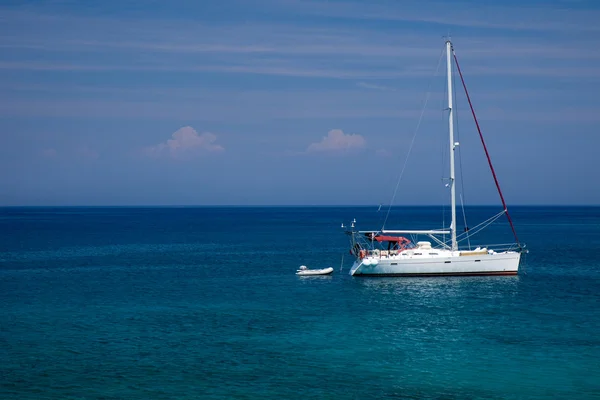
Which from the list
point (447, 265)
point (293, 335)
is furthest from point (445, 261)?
point (293, 335)

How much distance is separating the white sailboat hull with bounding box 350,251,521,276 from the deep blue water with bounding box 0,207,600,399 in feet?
3.78

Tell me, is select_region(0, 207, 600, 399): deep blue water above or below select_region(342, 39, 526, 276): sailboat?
below

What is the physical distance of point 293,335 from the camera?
43.8m

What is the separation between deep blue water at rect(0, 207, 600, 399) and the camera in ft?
109

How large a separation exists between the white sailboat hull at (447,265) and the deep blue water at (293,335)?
115cm

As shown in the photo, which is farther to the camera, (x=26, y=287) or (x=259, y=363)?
(x=26, y=287)

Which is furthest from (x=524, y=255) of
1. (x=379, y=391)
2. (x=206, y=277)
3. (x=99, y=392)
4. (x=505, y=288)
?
(x=99, y=392)

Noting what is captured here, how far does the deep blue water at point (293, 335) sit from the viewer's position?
109ft

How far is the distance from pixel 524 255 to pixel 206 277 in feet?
152

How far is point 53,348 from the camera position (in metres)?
40.0

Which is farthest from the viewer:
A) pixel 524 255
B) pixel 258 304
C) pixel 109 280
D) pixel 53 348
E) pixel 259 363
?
pixel 524 255

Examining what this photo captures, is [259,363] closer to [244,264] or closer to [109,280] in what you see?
[109,280]

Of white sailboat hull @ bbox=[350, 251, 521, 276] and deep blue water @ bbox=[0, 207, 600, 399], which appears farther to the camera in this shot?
white sailboat hull @ bbox=[350, 251, 521, 276]

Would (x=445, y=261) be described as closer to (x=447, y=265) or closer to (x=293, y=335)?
(x=447, y=265)
